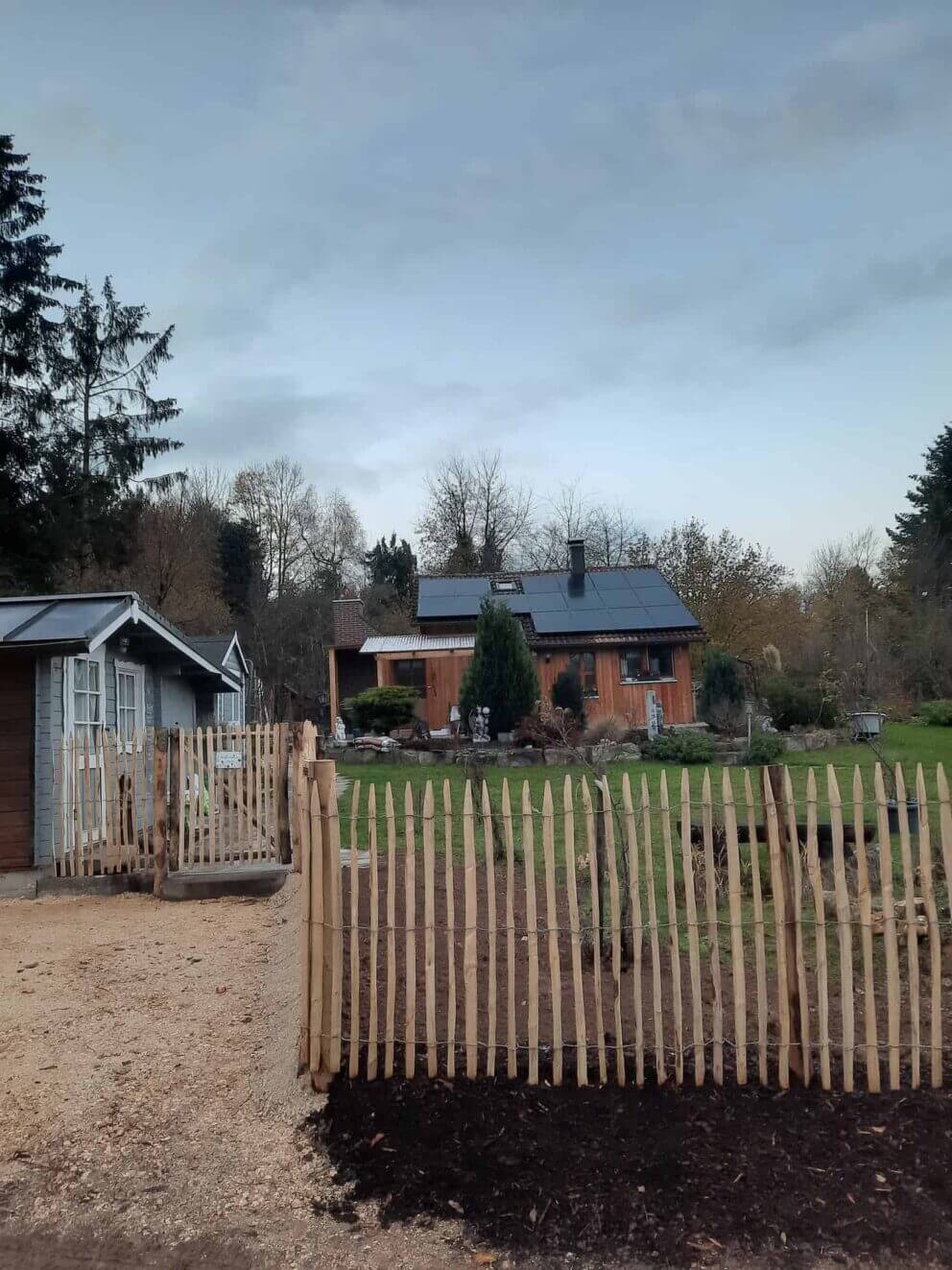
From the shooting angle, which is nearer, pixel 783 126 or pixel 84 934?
pixel 84 934

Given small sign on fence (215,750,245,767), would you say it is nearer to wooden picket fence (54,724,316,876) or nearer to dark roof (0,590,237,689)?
wooden picket fence (54,724,316,876)

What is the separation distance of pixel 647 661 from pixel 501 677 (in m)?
6.30

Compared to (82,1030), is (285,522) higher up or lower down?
higher up

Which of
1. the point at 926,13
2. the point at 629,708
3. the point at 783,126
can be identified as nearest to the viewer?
the point at 926,13

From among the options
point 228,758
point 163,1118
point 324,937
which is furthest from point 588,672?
point 163,1118

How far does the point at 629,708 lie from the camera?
2488cm

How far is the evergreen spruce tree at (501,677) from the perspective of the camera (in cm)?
2058

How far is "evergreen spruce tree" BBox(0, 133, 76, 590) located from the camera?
23.0m

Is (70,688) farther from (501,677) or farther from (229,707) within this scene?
(229,707)

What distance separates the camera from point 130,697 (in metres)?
12.9

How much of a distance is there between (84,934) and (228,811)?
2332mm

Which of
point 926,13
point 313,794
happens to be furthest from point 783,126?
point 313,794

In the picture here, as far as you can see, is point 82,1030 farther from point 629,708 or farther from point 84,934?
point 629,708

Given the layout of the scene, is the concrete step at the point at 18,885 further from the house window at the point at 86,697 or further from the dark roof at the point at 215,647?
the dark roof at the point at 215,647
